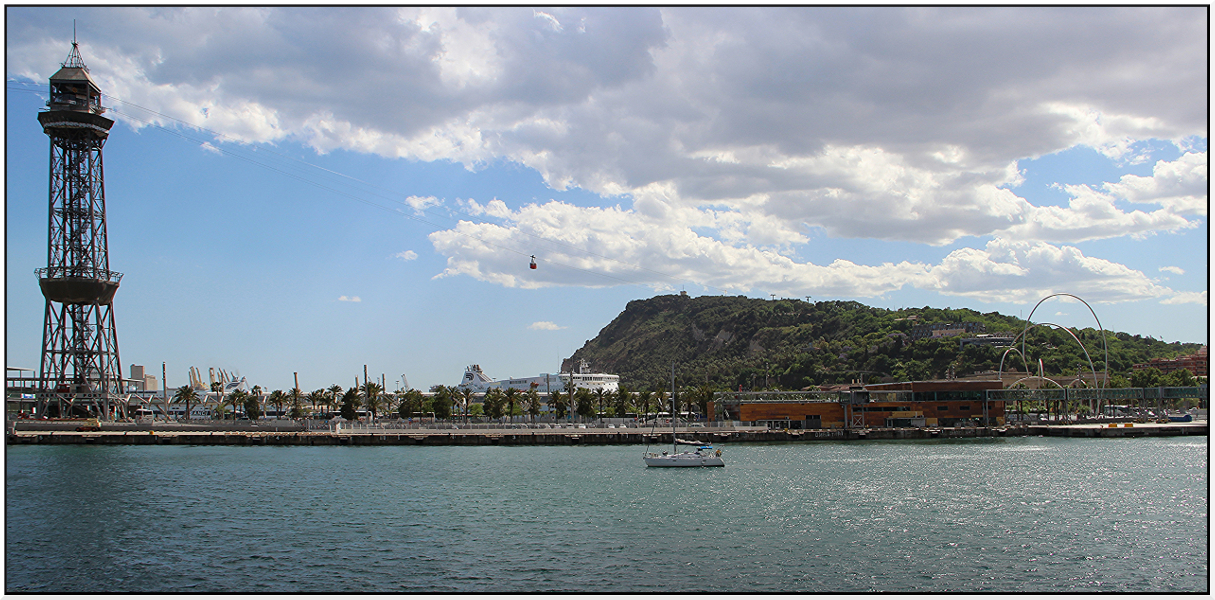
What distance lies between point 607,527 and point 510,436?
178ft

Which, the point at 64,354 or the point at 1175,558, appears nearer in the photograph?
the point at 1175,558

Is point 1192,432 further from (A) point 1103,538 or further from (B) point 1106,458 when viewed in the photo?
(A) point 1103,538

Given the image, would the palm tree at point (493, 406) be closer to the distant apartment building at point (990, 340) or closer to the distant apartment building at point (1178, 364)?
the distant apartment building at point (990, 340)

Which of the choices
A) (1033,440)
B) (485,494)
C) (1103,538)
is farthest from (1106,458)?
(485,494)

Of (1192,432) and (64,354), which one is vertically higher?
(64,354)

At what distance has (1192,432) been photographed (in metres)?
99.6

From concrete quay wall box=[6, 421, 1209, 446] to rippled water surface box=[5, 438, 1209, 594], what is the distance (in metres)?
24.1

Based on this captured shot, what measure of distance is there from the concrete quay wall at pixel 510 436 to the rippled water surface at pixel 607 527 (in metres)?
24.1

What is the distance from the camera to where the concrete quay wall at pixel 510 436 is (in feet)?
287

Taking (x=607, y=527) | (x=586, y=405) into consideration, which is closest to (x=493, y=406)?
(x=586, y=405)

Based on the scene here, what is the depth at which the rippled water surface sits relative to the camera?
25812 millimetres

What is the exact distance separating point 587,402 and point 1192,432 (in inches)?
3123

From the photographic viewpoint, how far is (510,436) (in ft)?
287

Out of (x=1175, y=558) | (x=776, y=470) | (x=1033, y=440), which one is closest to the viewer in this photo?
(x=1175, y=558)
